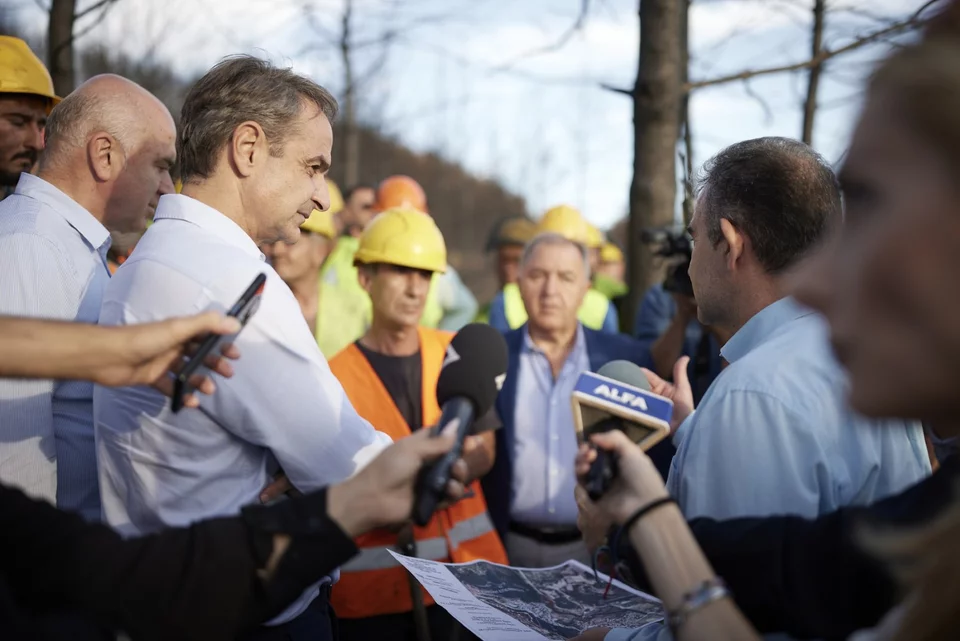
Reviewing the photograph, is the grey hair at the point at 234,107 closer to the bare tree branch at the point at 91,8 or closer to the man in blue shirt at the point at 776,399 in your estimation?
the man in blue shirt at the point at 776,399

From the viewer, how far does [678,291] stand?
202 inches

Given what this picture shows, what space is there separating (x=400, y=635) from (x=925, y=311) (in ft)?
10.9

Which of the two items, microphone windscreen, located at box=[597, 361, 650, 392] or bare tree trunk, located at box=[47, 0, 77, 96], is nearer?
microphone windscreen, located at box=[597, 361, 650, 392]

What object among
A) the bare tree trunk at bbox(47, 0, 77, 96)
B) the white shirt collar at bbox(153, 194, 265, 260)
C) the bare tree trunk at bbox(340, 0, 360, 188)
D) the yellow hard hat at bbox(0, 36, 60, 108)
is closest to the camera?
the white shirt collar at bbox(153, 194, 265, 260)

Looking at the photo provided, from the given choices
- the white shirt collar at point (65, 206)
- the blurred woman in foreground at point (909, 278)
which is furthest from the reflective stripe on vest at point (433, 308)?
the blurred woman in foreground at point (909, 278)

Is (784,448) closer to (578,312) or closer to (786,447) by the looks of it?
(786,447)

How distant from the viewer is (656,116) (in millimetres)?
5691

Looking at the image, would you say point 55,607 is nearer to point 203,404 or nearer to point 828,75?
point 203,404

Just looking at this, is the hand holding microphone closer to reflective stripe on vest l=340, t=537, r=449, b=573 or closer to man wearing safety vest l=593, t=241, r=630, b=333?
reflective stripe on vest l=340, t=537, r=449, b=573

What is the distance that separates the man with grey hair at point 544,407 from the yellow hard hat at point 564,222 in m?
2.54

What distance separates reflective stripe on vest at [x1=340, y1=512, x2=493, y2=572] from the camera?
402cm

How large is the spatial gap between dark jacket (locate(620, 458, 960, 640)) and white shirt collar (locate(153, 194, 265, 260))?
55.4 inches

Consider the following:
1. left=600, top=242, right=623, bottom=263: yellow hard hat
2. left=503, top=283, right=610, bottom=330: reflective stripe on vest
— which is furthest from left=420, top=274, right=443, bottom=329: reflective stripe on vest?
left=600, top=242, right=623, bottom=263: yellow hard hat

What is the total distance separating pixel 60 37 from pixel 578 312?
3.87 m
